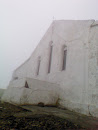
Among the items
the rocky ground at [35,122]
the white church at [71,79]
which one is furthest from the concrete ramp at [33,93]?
the rocky ground at [35,122]

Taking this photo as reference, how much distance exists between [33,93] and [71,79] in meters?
1.72

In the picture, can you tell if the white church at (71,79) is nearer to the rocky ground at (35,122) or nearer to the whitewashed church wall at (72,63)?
the whitewashed church wall at (72,63)

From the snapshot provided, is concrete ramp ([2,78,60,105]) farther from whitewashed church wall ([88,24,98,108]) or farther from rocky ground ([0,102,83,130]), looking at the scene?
rocky ground ([0,102,83,130])

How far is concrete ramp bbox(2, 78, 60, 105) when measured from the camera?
4215 mm

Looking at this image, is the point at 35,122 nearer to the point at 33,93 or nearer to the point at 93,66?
the point at 33,93

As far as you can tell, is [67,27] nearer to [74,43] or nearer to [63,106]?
[74,43]

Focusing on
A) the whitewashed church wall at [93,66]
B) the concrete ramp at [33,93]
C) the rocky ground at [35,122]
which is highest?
the whitewashed church wall at [93,66]

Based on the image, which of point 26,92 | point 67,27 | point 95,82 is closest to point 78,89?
point 95,82

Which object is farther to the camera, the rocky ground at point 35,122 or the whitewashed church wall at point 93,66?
the whitewashed church wall at point 93,66

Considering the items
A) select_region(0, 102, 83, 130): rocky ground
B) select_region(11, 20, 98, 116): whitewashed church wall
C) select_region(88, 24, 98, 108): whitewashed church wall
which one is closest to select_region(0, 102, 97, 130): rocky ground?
select_region(0, 102, 83, 130): rocky ground

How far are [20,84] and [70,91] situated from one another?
217 centimetres

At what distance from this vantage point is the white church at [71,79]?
4008mm

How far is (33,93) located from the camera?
4430 millimetres

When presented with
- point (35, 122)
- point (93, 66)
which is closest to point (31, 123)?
point (35, 122)
